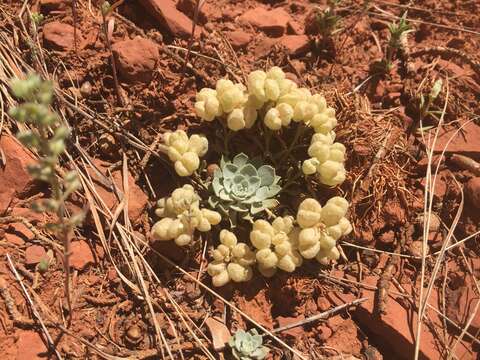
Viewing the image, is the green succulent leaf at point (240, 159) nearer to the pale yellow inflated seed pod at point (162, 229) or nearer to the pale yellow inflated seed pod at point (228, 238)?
the pale yellow inflated seed pod at point (228, 238)

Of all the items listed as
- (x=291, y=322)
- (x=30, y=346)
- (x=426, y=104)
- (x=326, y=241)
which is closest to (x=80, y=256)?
(x=30, y=346)

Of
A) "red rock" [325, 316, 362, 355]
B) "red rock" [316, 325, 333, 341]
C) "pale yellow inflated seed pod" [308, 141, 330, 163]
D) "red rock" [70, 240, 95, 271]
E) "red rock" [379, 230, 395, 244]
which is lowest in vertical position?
"red rock" [325, 316, 362, 355]

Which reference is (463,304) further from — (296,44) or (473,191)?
(296,44)

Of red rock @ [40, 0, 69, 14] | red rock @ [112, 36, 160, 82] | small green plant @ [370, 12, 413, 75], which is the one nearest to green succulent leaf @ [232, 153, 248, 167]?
red rock @ [112, 36, 160, 82]

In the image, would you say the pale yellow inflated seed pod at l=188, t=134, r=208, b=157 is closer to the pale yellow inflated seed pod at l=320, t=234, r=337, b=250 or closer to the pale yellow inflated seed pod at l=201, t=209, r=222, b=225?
the pale yellow inflated seed pod at l=201, t=209, r=222, b=225

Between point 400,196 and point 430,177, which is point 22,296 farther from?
point 430,177

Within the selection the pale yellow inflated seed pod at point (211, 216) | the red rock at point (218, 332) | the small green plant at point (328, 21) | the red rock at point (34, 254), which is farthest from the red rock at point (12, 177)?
the small green plant at point (328, 21)
